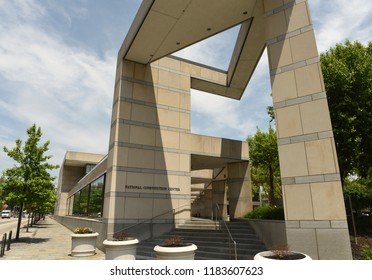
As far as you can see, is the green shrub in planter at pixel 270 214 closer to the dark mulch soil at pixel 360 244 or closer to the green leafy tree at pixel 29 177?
the dark mulch soil at pixel 360 244

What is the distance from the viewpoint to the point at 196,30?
16.3 metres

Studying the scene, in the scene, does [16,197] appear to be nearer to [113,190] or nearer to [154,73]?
[113,190]

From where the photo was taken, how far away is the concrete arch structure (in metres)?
9.79

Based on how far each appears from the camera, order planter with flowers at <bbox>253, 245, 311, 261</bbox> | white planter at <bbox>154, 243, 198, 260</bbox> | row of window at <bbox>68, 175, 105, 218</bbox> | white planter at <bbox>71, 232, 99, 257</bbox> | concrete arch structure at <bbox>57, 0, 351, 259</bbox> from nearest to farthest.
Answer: planter with flowers at <bbox>253, 245, 311, 261</bbox>
white planter at <bbox>154, 243, 198, 260</bbox>
concrete arch structure at <bbox>57, 0, 351, 259</bbox>
white planter at <bbox>71, 232, 99, 257</bbox>
row of window at <bbox>68, 175, 105, 218</bbox>

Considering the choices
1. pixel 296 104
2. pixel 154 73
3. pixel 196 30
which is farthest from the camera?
pixel 154 73

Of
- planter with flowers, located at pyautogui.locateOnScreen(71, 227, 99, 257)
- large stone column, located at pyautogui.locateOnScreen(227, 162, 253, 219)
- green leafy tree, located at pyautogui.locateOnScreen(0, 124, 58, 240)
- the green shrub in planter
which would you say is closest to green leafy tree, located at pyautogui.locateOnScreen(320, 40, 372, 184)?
the green shrub in planter

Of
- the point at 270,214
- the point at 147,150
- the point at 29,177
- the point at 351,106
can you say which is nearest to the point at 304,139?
the point at 270,214

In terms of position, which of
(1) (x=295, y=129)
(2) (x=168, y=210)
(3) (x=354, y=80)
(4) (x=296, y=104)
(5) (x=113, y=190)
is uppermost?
(3) (x=354, y=80)

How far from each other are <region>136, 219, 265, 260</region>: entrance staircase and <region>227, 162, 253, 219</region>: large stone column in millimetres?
5365

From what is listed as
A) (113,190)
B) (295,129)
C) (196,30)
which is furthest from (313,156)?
(113,190)

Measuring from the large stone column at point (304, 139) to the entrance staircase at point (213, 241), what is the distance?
11.5ft

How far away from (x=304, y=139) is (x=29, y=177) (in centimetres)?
1926

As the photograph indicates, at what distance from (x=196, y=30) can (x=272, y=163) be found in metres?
19.1

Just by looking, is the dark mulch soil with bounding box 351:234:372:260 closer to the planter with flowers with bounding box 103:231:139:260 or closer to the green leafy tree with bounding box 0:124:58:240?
the planter with flowers with bounding box 103:231:139:260
